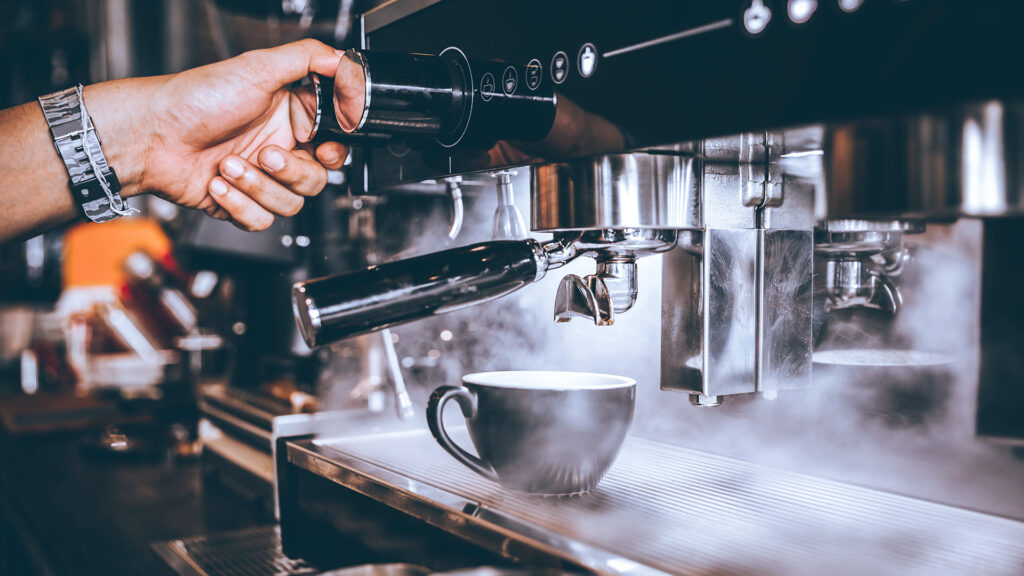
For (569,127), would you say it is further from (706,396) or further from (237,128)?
Result: (237,128)

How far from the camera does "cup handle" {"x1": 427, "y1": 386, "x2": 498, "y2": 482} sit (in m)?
0.64

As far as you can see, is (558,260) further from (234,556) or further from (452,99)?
(234,556)

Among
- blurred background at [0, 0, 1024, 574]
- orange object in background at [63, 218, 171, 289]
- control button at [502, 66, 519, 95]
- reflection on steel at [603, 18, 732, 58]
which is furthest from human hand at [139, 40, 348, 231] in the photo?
orange object in background at [63, 218, 171, 289]

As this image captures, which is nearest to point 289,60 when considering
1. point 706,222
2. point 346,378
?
point 706,222

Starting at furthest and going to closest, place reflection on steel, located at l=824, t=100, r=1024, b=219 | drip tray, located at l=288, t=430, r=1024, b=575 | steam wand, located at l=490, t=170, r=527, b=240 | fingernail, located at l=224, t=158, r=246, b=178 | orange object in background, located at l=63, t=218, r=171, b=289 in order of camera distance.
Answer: orange object in background, located at l=63, t=218, r=171, b=289, fingernail, located at l=224, t=158, r=246, b=178, steam wand, located at l=490, t=170, r=527, b=240, drip tray, located at l=288, t=430, r=1024, b=575, reflection on steel, located at l=824, t=100, r=1024, b=219

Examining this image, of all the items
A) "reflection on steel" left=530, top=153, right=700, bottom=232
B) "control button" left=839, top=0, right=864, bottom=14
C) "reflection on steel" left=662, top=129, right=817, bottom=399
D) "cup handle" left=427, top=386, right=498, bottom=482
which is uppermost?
"control button" left=839, top=0, right=864, bottom=14

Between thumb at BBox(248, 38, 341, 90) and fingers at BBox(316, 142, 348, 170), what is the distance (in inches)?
3.1

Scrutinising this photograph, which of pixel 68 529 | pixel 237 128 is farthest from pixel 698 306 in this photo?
pixel 68 529

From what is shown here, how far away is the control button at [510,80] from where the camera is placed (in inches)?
23.5

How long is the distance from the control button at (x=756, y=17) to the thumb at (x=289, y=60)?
0.49 m

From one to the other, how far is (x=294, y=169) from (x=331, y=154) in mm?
56

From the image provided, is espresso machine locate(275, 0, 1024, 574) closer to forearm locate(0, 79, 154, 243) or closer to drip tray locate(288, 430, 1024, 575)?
drip tray locate(288, 430, 1024, 575)

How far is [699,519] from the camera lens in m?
0.61

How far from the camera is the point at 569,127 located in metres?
0.56
